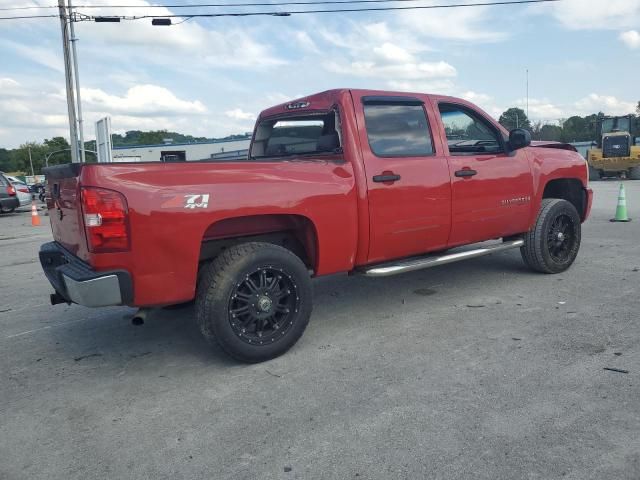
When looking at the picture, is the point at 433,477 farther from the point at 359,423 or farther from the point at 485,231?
the point at 485,231

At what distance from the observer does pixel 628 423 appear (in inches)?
104

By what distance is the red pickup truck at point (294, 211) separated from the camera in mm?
3145

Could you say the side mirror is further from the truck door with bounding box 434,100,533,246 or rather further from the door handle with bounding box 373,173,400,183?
the door handle with bounding box 373,173,400,183

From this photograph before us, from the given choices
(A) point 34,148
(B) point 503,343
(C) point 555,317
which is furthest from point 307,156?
(A) point 34,148

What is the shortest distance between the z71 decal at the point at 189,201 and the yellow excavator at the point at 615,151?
2429 centimetres

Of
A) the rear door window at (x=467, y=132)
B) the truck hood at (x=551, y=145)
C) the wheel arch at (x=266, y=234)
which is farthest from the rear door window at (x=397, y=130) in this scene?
the truck hood at (x=551, y=145)

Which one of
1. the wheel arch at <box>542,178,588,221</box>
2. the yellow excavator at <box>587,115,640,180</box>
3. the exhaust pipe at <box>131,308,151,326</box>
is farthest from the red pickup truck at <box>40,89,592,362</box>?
the yellow excavator at <box>587,115,640,180</box>

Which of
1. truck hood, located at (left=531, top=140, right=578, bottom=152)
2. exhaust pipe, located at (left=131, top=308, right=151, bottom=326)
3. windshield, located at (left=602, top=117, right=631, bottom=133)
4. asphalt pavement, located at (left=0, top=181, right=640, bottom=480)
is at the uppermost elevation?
Result: windshield, located at (left=602, top=117, right=631, bottom=133)

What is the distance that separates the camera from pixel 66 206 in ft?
11.6

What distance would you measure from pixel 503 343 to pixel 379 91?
7.60 ft

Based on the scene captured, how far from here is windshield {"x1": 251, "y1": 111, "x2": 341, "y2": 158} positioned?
13.9 ft

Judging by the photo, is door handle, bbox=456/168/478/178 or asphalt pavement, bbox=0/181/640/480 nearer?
asphalt pavement, bbox=0/181/640/480

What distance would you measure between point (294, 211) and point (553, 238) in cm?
343

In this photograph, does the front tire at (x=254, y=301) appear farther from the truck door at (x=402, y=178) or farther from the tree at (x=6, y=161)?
the tree at (x=6, y=161)
